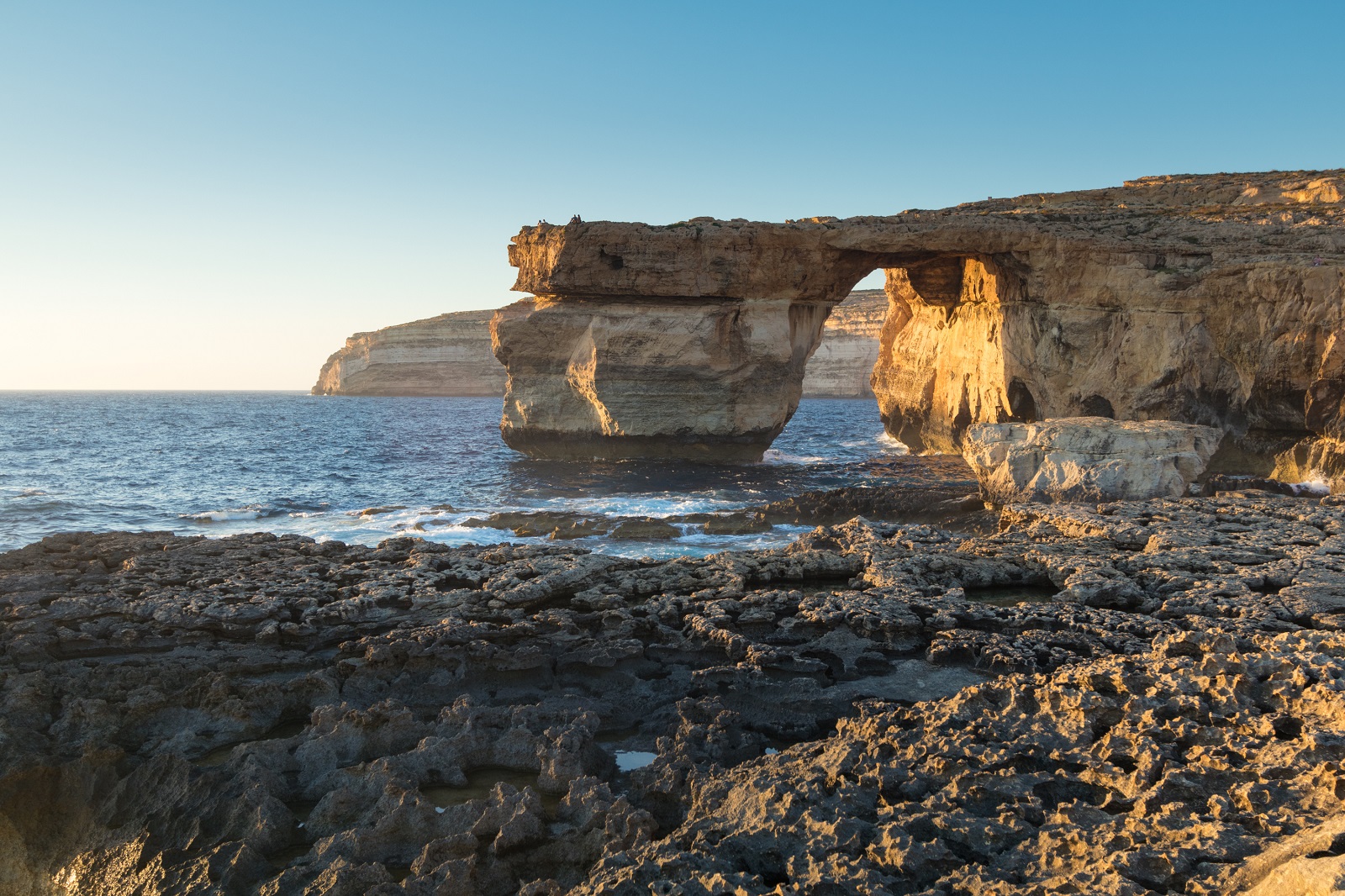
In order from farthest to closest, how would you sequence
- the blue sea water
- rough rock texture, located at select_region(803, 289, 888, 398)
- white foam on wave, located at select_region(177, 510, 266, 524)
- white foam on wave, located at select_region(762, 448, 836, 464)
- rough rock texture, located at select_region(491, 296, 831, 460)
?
rough rock texture, located at select_region(803, 289, 888, 398) < white foam on wave, located at select_region(762, 448, 836, 464) < rough rock texture, located at select_region(491, 296, 831, 460) < white foam on wave, located at select_region(177, 510, 266, 524) < the blue sea water

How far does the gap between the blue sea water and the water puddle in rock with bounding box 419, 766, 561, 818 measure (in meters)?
8.57

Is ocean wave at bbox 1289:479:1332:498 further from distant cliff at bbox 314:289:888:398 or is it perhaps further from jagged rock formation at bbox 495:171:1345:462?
distant cliff at bbox 314:289:888:398

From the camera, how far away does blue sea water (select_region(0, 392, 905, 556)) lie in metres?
18.5

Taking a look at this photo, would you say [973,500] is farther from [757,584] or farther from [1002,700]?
[1002,700]

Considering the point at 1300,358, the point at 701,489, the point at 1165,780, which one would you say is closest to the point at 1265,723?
the point at 1165,780

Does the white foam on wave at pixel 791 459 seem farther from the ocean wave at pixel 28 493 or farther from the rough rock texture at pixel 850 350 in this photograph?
the rough rock texture at pixel 850 350

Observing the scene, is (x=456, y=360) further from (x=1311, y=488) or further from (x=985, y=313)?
(x=1311, y=488)

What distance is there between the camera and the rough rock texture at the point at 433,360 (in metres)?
103

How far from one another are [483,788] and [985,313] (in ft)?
82.7

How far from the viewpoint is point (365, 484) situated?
24891 millimetres

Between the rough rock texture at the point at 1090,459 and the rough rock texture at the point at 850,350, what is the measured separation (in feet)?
221

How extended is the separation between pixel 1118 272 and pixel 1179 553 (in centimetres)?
1440

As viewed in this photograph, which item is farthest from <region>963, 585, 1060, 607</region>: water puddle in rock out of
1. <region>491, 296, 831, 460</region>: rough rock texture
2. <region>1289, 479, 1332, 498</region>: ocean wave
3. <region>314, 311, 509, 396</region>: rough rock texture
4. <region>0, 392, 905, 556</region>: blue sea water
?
<region>314, 311, 509, 396</region>: rough rock texture

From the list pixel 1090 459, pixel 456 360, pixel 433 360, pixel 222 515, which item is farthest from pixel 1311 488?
pixel 433 360
